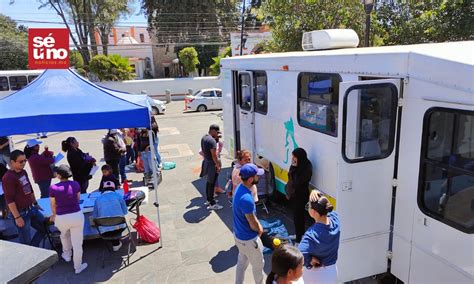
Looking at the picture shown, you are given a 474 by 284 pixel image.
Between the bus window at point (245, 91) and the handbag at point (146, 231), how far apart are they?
3325mm

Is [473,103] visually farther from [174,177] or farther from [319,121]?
[174,177]

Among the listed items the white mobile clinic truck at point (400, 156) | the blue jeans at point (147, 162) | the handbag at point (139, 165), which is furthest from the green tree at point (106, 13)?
the white mobile clinic truck at point (400, 156)

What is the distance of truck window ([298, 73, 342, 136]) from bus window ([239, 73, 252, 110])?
224 cm

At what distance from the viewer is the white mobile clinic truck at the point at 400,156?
3.38 meters

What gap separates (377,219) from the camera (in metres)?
4.20

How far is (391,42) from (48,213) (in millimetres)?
13096

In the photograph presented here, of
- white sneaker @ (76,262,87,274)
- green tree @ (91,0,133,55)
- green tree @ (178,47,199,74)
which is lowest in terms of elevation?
white sneaker @ (76,262,87,274)

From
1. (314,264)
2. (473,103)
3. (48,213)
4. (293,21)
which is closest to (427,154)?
(473,103)

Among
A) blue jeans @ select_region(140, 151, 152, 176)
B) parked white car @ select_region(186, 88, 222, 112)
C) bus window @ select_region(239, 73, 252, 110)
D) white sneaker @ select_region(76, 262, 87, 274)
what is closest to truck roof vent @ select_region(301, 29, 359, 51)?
bus window @ select_region(239, 73, 252, 110)

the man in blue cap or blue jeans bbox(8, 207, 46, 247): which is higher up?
the man in blue cap

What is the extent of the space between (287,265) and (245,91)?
20.0 feet

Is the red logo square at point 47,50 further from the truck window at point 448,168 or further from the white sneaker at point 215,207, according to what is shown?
the truck window at point 448,168

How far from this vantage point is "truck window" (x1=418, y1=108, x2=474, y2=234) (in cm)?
335

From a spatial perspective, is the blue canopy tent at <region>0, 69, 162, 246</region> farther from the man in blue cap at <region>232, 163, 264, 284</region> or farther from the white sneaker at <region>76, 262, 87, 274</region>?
the man in blue cap at <region>232, 163, 264, 284</region>
